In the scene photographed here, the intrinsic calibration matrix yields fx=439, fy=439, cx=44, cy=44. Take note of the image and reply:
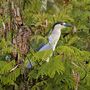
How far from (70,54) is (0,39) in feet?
2.22

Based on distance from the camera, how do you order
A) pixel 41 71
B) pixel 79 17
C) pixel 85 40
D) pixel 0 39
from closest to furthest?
pixel 41 71, pixel 0 39, pixel 85 40, pixel 79 17

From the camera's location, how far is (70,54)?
296cm

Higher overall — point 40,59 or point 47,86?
point 40,59

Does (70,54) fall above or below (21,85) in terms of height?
above

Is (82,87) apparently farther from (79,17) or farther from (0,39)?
(79,17)

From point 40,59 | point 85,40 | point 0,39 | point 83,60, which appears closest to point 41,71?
point 40,59

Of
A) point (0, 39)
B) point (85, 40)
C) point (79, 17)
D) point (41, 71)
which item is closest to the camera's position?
point (41, 71)

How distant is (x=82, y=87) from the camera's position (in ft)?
10.3

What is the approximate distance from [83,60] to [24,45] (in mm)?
454

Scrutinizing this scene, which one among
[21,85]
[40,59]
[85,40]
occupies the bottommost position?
[85,40]

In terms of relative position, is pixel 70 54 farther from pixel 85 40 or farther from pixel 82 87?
pixel 85 40

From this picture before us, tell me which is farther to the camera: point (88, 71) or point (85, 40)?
point (85, 40)

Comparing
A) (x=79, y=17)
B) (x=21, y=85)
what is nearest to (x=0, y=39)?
(x=21, y=85)

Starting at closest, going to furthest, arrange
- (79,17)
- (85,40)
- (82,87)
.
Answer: (82,87) → (85,40) → (79,17)
